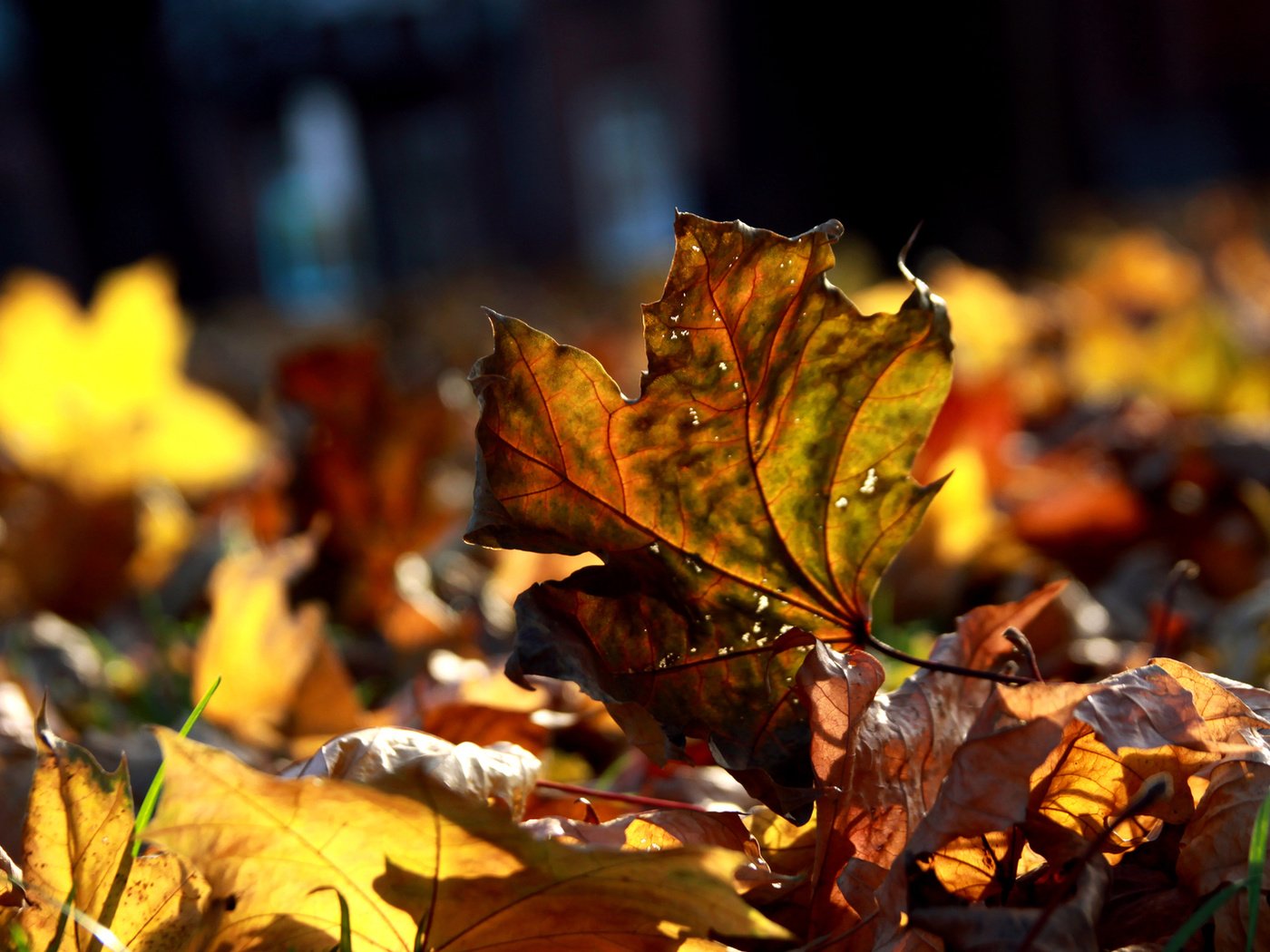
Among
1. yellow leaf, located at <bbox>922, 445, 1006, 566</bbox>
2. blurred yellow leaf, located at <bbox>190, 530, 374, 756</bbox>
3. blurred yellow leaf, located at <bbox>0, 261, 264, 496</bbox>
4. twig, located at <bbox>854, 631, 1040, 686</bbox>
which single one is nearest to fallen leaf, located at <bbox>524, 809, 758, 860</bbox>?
twig, located at <bbox>854, 631, 1040, 686</bbox>

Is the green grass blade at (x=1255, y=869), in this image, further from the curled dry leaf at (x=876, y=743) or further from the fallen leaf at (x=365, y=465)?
the fallen leaf at (x=365, y=465)

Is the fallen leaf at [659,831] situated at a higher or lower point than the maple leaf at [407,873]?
lower

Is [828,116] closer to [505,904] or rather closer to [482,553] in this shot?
[482,553]

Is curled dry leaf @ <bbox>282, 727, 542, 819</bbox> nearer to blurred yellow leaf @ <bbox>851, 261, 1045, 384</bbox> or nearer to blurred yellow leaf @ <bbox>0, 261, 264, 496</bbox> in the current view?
blurred yellow leaf @ <bbox>0, 261, 264, 496</bbox>

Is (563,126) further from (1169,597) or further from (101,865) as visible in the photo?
(101,865)

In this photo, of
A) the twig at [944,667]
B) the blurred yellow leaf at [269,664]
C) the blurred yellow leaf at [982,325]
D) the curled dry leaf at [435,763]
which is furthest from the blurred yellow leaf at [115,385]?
the twig at [944,667]

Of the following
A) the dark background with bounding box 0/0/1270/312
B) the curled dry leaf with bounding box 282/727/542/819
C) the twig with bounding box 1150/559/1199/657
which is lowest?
the dark background with bounding box 0/0/1270/312

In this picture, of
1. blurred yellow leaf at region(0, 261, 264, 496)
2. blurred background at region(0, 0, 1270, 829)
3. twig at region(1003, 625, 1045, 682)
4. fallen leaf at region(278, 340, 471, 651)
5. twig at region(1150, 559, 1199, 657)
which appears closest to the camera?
twig at region(1003, 625, 1045, 682)

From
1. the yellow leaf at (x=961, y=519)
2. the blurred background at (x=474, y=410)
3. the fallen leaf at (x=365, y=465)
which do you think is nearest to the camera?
the blurred background at (x=474, y=410)
